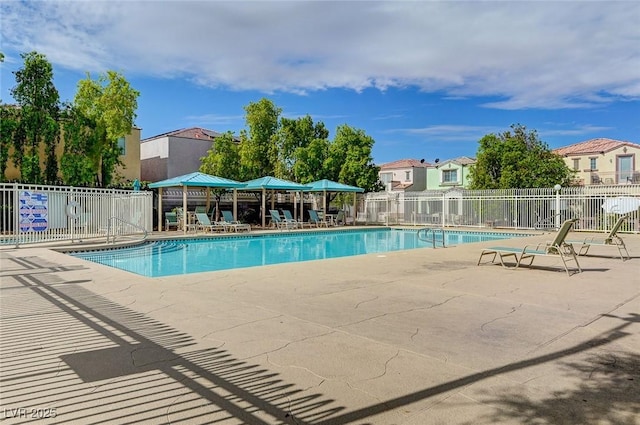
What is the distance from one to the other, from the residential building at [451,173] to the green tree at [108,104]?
30.0m

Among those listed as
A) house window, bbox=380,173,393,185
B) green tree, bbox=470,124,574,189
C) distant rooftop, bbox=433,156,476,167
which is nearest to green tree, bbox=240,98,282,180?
green tree, bbox=470,124,574,189

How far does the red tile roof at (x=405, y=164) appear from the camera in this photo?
50850 millimetres

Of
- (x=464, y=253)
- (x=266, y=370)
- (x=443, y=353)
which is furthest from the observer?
(x=464, y=253)

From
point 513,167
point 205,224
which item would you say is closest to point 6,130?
point 205,224

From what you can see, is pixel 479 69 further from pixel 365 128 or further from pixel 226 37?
pixel 226 37

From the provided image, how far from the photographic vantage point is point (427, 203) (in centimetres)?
2652

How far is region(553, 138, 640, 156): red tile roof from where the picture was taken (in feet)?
127

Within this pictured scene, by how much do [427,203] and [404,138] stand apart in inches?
516

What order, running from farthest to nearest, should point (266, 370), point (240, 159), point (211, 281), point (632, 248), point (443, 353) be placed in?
point (240, 159) < point (632, 248) < point (211, 281) < point (443, 353) < point (266, 370)

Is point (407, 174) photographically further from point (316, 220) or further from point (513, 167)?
point (316, 220)

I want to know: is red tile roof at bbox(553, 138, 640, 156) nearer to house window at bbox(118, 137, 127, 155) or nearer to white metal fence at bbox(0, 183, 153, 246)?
house window at bbox(118, 137, 127, 155)

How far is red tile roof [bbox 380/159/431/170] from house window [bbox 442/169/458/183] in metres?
5.23

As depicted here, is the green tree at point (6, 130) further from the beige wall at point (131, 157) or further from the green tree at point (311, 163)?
the green tree at point (311, 163)

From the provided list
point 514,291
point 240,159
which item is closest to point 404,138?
point 240,159
